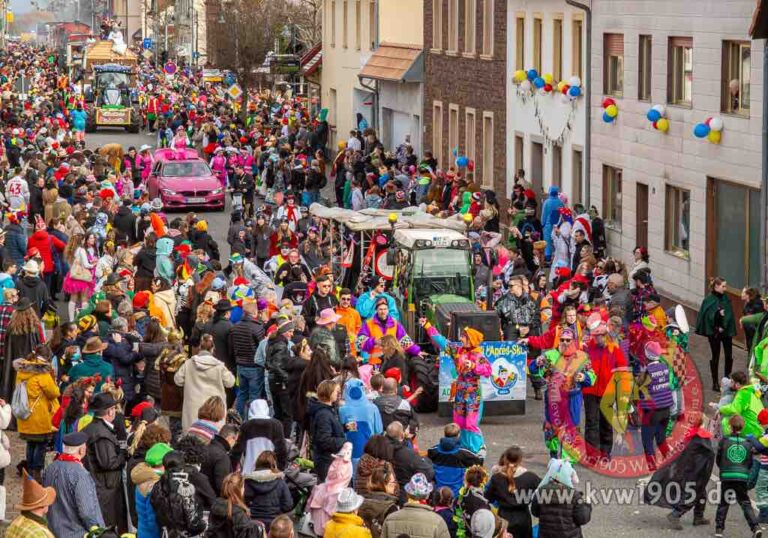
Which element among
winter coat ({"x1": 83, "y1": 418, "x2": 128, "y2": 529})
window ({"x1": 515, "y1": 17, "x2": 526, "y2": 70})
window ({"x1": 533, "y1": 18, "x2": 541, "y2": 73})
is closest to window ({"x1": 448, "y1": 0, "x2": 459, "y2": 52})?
window ({"x1": 515, "y1": 17, "x2": 526, "y2": 70})

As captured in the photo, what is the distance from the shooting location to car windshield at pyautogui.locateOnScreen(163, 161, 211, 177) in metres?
43.8

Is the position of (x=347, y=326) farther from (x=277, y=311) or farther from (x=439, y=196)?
(x=439, y=196)

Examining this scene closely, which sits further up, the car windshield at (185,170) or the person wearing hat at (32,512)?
the person wearing hat at (32,512)

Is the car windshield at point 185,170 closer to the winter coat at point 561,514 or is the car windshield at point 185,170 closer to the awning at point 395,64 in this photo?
the awning at point 395,64

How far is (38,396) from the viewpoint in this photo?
670 inches

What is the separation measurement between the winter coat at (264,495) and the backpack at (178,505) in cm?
52

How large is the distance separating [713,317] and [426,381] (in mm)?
4039

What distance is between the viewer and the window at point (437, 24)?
4500 cm

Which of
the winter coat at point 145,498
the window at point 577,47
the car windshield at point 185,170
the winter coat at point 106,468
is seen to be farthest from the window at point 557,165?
the winter coat at point 145,498

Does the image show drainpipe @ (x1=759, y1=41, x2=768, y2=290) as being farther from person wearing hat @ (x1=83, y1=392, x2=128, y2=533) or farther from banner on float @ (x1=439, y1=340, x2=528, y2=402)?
person wearing hat @ (x1=83, y1=392, x2=128, y2=533)

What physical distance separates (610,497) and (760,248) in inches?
340

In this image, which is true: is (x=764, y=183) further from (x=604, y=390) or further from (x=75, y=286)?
(x=75, y=286)

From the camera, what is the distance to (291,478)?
1568 cm

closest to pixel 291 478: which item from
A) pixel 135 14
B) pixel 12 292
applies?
pixel 12 292
